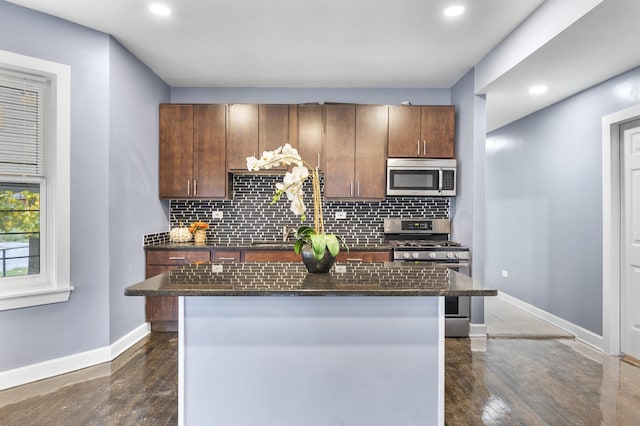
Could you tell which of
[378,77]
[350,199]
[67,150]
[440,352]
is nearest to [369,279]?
[440,352]

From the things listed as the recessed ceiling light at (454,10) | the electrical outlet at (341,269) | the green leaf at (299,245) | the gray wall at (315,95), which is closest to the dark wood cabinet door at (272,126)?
the gray wall at (315,95)

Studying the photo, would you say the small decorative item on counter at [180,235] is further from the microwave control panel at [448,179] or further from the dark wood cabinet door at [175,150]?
the microwave control panel at [448,179]

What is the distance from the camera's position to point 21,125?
279cm

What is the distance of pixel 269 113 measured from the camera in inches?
164

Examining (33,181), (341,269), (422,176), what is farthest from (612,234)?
(33,181)

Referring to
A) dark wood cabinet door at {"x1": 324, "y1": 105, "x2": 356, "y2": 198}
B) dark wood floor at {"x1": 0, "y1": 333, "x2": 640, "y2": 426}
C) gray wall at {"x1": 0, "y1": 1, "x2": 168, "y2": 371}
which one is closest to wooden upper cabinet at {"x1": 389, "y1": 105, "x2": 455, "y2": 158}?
dark wood cabinet door at {"x1": 324, "y1": 105, "x2": 356, "y2": 198}

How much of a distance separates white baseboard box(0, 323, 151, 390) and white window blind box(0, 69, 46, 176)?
1496 millimetres

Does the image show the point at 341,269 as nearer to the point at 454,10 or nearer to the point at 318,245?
the point at 318,245

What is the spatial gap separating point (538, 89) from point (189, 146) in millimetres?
3849

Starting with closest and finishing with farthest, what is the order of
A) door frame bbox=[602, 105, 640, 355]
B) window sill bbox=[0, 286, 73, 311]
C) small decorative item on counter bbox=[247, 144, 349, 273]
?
small decorative item on counter bbox=[247, 144, 349, 273] < window sill bbox=[0, 286, 73, 311] < door frame bbox=[602, 105, 640, 355]

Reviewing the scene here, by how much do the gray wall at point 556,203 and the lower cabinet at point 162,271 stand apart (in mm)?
4029

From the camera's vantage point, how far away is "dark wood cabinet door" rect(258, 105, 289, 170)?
13.7 feet

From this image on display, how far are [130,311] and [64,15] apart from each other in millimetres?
2633

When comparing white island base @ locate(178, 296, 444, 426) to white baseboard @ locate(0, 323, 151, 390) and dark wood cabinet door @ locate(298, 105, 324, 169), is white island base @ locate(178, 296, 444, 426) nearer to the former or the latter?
white baseboard @ locate(0, 323, 151, 390)
